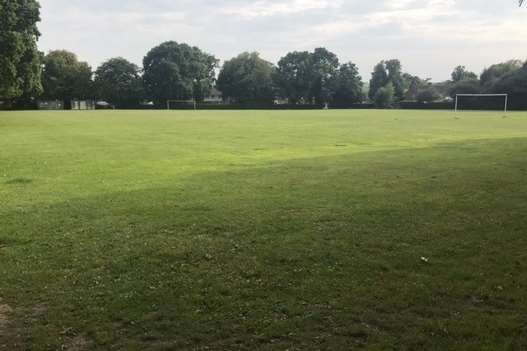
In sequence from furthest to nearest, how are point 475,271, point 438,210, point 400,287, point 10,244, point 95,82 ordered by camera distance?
point 95,82 < point 438,210 < point 10,244 < point 475,271 < point 400,287

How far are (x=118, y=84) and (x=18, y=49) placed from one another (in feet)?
249

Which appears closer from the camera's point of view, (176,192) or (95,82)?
(176,192)

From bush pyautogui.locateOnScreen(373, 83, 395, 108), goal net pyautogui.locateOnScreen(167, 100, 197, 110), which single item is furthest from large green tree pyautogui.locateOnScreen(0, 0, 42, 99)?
bush pyautogui.locateOnScreen(373, 83, 395, 108)

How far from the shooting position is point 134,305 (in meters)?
4.95

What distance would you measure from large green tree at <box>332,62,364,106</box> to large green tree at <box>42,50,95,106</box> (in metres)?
53.5

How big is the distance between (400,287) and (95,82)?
113773 millimetres

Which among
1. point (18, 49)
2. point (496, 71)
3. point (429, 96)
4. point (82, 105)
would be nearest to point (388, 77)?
point (429, 96)

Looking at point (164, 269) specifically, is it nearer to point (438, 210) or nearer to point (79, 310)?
point (79, 310)

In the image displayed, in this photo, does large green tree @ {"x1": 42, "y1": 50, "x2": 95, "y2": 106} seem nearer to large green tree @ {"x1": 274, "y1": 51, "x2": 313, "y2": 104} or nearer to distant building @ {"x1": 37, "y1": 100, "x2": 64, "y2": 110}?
distant building @ {"x1": 37, "y1": 100, "x2": 64, "y2": 110}

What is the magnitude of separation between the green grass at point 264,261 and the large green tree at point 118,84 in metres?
104

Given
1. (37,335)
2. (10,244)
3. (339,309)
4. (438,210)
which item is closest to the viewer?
(37,335)

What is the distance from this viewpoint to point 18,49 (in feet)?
127

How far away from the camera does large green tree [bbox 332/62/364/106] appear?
115000 mm

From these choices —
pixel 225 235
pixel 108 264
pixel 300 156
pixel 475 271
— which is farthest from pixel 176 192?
pixel 300 156
